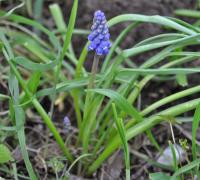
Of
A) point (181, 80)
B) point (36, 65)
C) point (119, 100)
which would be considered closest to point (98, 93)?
Result: point (119, 100)

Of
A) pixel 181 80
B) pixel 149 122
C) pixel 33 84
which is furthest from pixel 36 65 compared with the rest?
pixel 181 80

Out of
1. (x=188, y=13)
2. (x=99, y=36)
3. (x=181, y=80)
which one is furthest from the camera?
(x=188, y=13)

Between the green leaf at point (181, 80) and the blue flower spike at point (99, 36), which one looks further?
the green leaf at point (181, 80)

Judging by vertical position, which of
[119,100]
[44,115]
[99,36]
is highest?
[99,36]

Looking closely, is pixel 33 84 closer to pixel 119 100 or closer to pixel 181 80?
pixel 119 100

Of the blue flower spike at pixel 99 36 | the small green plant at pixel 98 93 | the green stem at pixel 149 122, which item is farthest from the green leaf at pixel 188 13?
the blue flower spike at pixel 99 36

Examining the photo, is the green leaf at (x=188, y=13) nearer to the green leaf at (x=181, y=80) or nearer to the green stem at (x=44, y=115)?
the green leaf at (x=181, y=80)

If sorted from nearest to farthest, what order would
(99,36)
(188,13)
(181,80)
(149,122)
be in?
(99,36) < (149,122) < (181,80) < (188,13)

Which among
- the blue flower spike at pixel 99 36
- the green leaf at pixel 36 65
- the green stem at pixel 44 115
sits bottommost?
the green stem at pixel 44 115

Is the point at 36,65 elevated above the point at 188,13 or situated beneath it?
situated beneath

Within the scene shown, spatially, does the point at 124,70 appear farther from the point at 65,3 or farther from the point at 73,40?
the point at 65,3

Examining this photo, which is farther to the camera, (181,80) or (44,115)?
(181,80)

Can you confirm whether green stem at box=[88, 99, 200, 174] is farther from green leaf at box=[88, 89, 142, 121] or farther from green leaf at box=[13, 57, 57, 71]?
green leaf at box=[13, 57, 57, 71]
